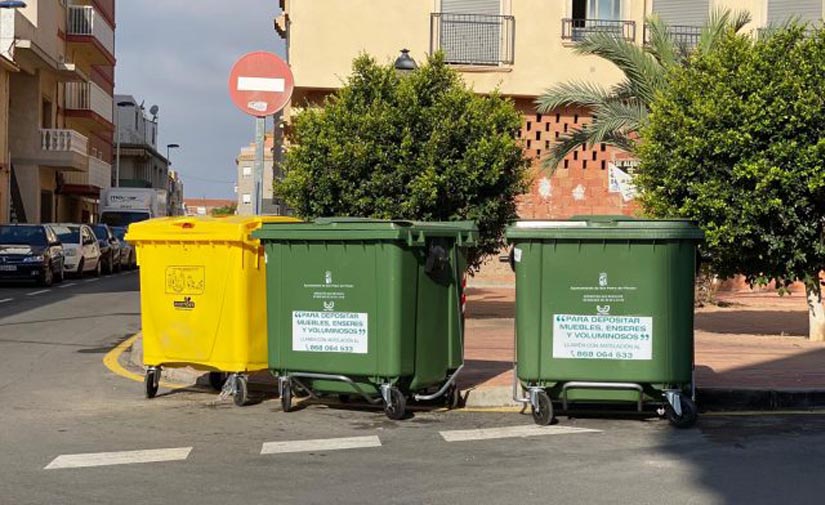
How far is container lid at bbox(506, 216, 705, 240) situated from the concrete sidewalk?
1.57 meters

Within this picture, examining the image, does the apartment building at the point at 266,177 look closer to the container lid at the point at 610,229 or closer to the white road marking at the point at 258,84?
the white road marking at the point at 258,84

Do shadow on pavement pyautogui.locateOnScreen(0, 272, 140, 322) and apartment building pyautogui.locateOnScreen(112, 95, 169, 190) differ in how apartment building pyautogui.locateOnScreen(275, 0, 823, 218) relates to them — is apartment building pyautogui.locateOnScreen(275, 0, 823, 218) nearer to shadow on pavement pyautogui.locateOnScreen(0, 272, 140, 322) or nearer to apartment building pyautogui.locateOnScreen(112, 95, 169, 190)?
shadow on pavement pyautogui.locateOnScreen(0, 272, 140, 322)

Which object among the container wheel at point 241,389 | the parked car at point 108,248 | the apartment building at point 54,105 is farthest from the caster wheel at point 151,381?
the apartment building at point 54,105

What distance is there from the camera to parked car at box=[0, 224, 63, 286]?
79.7ft

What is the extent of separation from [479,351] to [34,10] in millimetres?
31829

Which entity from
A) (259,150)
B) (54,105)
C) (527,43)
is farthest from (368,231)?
(54,105)

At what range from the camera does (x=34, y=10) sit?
125ft

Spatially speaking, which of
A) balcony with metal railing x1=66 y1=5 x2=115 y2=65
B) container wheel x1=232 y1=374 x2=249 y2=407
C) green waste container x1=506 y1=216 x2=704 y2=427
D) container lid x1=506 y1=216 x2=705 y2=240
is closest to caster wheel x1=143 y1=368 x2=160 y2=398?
container wheel x1=232 y1=374 x2=249 y2=407

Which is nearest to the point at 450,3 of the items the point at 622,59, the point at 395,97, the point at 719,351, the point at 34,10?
the point at 622,59

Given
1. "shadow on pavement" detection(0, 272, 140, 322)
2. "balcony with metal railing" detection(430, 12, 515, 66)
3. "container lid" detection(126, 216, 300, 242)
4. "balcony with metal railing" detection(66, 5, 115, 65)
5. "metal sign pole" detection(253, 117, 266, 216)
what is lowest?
"shadow on pavement" detection(0, 272, 140, 322)

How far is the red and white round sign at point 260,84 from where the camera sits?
34.1 ft

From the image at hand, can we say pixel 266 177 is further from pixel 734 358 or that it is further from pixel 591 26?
pixel 734 358

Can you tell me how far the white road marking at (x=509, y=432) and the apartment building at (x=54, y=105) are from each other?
31571 millimetres

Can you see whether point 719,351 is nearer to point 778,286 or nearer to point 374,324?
point 778,286
